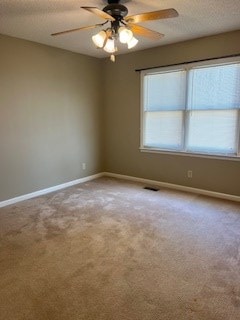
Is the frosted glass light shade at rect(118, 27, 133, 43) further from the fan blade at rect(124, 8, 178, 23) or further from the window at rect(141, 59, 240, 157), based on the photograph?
the window at rect(141, 59, 240, 157)

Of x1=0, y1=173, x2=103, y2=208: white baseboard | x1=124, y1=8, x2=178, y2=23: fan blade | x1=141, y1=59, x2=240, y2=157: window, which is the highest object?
x1=124, y1=8, x2=178, y2=23: fan blade

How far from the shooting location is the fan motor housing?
7.91 feet

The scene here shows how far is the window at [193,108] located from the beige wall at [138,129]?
156 millimetres

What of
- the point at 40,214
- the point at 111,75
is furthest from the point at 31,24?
the point at 40,214

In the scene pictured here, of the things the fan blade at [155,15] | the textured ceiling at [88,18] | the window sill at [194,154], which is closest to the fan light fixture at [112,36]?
the fan blade at [155,15]

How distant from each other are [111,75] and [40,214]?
307 cm

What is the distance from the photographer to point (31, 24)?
3.06 m

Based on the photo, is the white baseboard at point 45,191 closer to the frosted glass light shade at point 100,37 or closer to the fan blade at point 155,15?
the frosted glass light shade at point 100,37

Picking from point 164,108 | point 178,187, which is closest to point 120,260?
point 178,187

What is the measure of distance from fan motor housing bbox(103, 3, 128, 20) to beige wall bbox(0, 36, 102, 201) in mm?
1821

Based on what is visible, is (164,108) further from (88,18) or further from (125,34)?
(125,34)

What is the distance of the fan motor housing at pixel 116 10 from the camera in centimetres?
241

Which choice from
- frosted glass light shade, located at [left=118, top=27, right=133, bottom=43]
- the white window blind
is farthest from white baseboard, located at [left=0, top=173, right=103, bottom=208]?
frosted glass light shade, located at [left=118, top=27, right=133, bottom=43]

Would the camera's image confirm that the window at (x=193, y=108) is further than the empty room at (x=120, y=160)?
Yes
